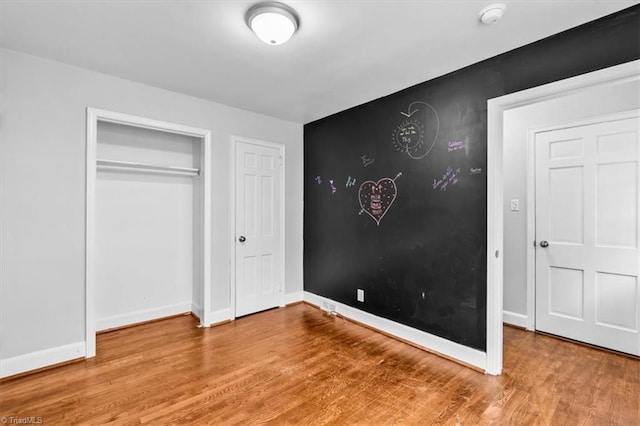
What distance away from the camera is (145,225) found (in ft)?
11.8

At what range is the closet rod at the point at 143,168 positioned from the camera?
3.20 m

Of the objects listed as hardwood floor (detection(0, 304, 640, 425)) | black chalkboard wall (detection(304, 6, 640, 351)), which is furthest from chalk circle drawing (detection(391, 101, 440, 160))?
hardwood floor (detection(0, 304, 640, 425))

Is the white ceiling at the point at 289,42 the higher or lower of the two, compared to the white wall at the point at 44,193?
higher

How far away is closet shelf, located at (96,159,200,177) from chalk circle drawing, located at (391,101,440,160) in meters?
2.41

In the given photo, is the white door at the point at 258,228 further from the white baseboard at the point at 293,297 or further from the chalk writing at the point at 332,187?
the chalk writing at the point at 332,187

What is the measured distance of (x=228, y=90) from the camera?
319cm

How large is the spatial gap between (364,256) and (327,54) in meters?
2.15

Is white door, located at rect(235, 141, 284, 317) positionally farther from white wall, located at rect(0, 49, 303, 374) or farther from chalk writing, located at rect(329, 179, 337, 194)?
white wall, located at rect(0, 49, 303, 374)

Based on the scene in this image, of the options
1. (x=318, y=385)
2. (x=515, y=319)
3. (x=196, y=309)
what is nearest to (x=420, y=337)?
(x=318, y=385)

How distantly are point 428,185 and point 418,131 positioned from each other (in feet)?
1.79

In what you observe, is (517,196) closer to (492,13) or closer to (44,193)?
(492,13)

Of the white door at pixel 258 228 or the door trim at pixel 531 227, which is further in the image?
the white door at pixel 258 228

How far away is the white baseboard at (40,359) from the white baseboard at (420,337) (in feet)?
8.60

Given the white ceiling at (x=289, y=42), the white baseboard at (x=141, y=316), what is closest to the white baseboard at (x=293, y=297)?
the white baseboard at (x=141, y=316)
